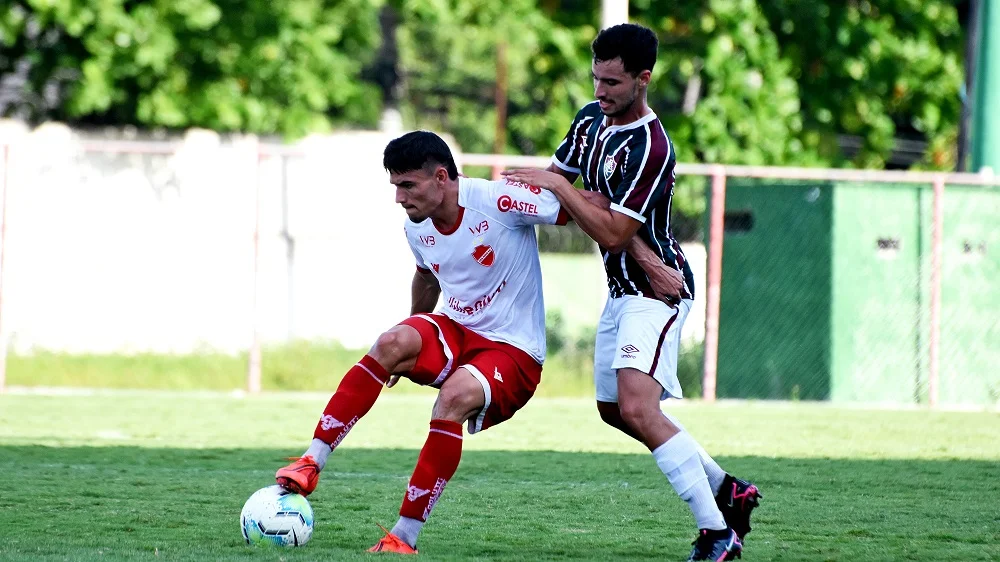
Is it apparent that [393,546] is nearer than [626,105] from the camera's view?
Yes

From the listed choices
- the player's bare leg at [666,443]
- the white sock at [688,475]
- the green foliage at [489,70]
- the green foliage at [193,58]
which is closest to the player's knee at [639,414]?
the player's bare leg at [666,443]

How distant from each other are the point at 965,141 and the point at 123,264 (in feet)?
30.0

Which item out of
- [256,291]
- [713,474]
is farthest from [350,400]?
[256,291]

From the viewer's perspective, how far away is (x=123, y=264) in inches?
564

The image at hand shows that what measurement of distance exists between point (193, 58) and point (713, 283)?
752 centimetres

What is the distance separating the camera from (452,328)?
18.2 feet

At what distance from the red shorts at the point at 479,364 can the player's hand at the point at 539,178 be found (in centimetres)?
62

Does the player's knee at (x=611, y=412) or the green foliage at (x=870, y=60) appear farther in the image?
the green foliage at (x=870, y=60)

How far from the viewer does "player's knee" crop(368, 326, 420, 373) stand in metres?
5.34

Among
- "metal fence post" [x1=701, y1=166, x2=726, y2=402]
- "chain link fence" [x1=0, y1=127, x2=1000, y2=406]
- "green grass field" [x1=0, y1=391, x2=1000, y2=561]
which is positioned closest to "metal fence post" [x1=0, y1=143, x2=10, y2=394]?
"chain link fence" [x1=0, y1=127, x2=1000, y2=406]

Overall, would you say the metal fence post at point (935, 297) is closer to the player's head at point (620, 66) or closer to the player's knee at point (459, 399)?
the player's head at point (620, 66)

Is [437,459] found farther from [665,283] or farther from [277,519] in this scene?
[665,283]

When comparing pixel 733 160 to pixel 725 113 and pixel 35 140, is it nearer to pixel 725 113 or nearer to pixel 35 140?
pixel 725 113

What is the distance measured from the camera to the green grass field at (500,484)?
5.48m
